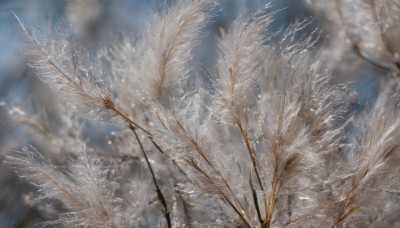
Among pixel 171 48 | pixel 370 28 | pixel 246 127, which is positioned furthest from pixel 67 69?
pixel 370 28

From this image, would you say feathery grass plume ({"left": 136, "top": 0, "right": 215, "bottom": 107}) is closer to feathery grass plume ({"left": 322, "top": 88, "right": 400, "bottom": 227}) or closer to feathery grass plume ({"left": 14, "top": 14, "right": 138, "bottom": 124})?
feathery grass plume ({"left": 14, "top": 14, "right": 138, "bottom": 124})

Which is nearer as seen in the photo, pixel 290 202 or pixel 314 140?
pixel 314 140

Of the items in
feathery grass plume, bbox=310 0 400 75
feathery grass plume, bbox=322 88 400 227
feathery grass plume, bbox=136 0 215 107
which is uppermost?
feathery grass plume, bbox=310 0 400 75

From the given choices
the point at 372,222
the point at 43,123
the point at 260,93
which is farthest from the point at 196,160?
the point at 43,123

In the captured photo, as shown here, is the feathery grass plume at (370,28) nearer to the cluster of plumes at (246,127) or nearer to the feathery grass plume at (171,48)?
the cluster of plumes at (246,127)

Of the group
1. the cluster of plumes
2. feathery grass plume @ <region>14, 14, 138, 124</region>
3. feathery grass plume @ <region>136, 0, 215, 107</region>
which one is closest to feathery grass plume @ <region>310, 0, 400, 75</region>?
the cluster of plumes

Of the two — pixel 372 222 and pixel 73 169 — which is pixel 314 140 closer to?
pixel 372 222

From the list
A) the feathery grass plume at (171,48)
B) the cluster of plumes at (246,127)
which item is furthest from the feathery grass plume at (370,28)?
the feathery grass plume at (171,48)

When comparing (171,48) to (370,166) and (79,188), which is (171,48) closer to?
(79,188)

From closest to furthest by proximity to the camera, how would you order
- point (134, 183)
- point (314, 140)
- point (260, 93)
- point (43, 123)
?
point (314, 140), point (260, 93), point (134, 183), point (43, 123)
